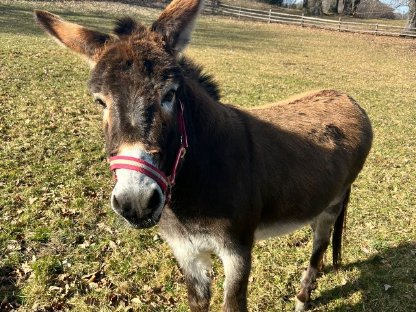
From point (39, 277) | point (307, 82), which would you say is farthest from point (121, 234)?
point (307, 82)

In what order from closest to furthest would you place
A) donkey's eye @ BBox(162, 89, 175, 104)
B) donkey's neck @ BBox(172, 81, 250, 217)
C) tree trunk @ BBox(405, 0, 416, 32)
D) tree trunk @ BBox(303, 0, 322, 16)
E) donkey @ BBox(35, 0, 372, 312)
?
donkey @ BBox(35, 0, 372, 312), donkey's eye @ BBox(162, 89, 175, 104), donkey's neck @ BBox(172, 81, 250, 217), tree trunk @ BBox(405, 0, 416, 32), tree trunk @ BBox(303, 0, 322, 16)

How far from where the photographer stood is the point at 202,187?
7.98 ft

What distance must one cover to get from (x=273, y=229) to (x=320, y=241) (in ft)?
3.21

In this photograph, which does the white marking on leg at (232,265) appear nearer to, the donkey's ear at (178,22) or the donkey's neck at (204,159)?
the donkey's neck at (204,159)

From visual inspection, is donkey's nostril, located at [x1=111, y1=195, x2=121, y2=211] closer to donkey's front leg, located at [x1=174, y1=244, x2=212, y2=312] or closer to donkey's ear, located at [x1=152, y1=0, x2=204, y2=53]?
donkey's ear, located at [x1=152, y1=0, x2=204, y2=53]

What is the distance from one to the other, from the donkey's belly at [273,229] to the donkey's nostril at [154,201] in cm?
131

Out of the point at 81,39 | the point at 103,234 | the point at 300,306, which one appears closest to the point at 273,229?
the point at 300,306

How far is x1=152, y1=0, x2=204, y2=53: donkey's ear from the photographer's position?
2246mm

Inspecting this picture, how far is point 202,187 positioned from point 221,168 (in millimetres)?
179

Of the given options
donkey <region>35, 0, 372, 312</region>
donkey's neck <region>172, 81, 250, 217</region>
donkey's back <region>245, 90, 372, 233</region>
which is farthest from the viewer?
donkey's back <region>245, 90, 372, 233</region>

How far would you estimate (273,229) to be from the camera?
3154 mm

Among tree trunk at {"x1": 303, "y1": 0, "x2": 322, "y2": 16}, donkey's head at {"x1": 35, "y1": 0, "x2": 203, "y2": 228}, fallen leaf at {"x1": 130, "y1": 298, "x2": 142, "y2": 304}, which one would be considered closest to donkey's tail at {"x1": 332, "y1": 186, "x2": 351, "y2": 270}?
fallen leaf at {"x1": 130, "y1": 298, "x2": 142, "y2": 304}

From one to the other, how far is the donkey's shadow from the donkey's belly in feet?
3.43

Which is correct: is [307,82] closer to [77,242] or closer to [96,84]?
[77,242]
